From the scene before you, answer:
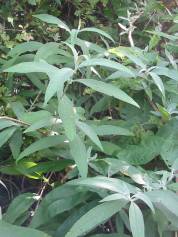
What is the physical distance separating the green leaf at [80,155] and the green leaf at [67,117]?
0.21 ft

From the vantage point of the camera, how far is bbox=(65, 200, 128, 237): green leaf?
0.86m

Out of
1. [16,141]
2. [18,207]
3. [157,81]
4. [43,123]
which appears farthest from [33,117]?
[157,81]

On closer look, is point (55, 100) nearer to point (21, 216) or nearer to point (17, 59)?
point (17, 59)

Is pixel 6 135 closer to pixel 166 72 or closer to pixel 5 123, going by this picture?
pixel 5 123

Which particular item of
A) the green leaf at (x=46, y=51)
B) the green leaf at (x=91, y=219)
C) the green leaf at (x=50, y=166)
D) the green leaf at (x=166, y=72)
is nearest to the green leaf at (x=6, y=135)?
the green leaf at (x=50, y=166)

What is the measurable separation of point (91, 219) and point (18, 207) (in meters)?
0.33

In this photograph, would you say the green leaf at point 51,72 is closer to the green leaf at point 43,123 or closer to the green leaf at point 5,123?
the green leaf at point 43,123

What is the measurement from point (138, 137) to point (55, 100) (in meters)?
0.27

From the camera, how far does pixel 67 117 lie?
98 cm

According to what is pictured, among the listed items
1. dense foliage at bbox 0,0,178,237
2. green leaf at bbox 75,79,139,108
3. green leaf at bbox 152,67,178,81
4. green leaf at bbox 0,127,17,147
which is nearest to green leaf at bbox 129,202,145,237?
dense foliage at bbox 0,0,178,237

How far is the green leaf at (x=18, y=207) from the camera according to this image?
3.62ft

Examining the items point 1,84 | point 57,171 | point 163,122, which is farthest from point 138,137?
point 1,84

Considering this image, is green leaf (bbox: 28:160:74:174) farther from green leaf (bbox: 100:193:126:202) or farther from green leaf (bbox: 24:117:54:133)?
green leaf (bbox: 100:193:126:202)

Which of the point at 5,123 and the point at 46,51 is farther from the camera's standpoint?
the point at 46,51
